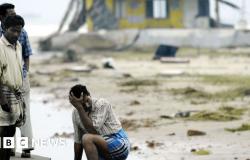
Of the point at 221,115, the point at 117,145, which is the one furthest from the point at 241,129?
the point at 117,145

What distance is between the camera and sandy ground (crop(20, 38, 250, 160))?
9.21 metres

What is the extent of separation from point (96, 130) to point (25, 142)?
3.91ft

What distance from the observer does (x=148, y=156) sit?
8.84 meters

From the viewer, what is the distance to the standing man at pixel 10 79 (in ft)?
19.0

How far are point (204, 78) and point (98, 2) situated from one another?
81.5 ft

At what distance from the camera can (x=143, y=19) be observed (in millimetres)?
45406

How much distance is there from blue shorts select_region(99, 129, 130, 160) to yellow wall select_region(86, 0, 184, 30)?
3908 cm

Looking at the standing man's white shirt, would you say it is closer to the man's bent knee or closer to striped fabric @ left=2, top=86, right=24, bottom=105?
striped fabric @ left=2, top=86, right=24, bottom=105

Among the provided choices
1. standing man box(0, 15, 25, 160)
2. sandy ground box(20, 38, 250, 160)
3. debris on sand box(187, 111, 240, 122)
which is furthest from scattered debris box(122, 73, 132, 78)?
standing man box(0, 15, 25, 160)

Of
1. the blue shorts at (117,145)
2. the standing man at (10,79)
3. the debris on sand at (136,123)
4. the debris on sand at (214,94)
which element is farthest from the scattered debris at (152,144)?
the debris on sand at (214,94)

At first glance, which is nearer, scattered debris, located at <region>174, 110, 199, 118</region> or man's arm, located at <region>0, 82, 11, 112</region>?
man's arm, located at <region>0, 82, 11, 112</region>

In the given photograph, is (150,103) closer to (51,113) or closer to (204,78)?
(51,113)

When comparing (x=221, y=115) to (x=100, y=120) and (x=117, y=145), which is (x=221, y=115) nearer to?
(x=117, y=145)

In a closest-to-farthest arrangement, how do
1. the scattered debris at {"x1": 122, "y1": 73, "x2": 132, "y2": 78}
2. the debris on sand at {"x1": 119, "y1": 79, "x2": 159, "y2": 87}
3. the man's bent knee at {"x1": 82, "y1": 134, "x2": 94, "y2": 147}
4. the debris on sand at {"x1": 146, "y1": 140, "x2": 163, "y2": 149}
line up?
the man's bent knee at {"x1": 82, "y1": 134, "x2": 94, "y2": 147}, the debris on sand at {"x1": 146, "y1": 140, "x2": 163, "y2": 149}, the debris on sand at {"x1": 119, "y1": 79, "x2": 159, "y2": 87}, the scattered debris at {"x1": 122, "y1": 73, "x2": 132, "y2": 78}
